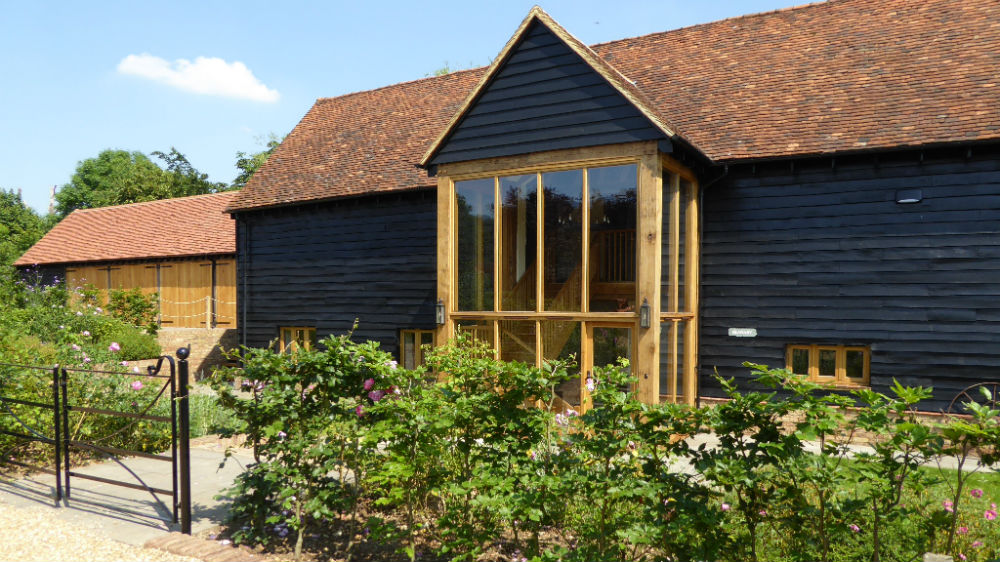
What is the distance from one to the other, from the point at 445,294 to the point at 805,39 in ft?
29.2

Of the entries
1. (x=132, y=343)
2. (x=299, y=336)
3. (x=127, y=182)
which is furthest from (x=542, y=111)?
(x=127, y=182)

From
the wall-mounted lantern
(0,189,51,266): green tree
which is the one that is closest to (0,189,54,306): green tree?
(0,189,51,266): green tree

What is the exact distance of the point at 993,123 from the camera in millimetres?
9945

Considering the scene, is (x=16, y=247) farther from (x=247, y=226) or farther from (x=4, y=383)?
(x=4, y=383)

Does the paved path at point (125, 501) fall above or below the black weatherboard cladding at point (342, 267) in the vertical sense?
below

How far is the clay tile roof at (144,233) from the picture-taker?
920 inches

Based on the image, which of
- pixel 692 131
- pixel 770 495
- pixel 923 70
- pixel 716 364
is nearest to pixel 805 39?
pixel 923 70

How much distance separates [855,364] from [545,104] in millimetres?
6752

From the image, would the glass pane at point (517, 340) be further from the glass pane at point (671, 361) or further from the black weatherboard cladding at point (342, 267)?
the black weatherboard cladding at point (342, 267)

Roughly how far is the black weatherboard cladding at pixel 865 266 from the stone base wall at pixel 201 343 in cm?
1431

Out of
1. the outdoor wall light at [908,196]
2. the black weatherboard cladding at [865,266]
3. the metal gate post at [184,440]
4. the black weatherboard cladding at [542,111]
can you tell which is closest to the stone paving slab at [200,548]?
the metal gate post at [184,440]

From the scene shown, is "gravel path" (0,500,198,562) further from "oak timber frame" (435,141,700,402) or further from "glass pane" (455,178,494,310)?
"glass pane" (455,178,494,310)

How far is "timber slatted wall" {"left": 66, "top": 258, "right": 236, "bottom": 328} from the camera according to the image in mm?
22203

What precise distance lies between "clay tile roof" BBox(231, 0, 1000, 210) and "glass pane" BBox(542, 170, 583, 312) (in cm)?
184
